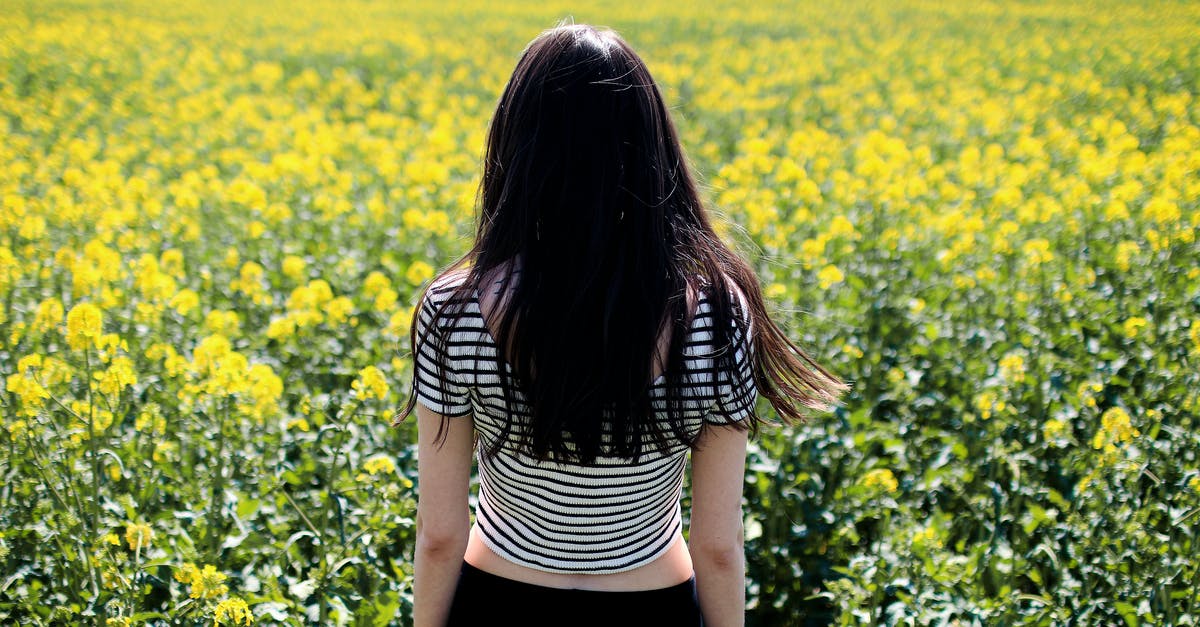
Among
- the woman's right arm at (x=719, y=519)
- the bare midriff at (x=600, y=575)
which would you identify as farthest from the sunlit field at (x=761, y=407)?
the bare midriff at (x=600, y=575)

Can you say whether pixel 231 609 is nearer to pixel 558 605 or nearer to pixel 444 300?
pixel 558 605

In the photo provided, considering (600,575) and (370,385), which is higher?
(370,385)

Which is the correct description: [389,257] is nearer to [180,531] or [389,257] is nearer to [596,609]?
[180,531]

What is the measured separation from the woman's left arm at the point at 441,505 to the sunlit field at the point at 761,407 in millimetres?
644

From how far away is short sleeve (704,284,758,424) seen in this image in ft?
4.83

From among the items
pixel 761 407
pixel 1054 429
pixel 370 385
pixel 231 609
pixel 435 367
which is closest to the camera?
pixel 435 367

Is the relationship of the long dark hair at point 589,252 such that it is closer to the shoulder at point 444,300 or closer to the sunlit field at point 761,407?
the shoulder at point 444,300

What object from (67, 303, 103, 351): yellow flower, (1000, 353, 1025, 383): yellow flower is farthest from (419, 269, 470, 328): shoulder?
(1000, 353, 1025, 383): yellow flower

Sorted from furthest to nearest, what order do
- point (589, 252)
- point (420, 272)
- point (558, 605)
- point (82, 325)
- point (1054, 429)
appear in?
point (420, 272)
point (1054, 429)
point (82, 325)
point (558, 605)
point (589, 252)

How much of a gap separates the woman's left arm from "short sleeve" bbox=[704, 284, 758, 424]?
0.42m

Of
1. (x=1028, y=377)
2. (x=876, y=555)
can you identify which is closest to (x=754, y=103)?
(x=1028, y=377)

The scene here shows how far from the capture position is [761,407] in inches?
137

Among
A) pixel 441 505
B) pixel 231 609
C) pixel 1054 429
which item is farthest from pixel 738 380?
pixel 1054 429

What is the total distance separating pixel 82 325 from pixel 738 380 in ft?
6.14
